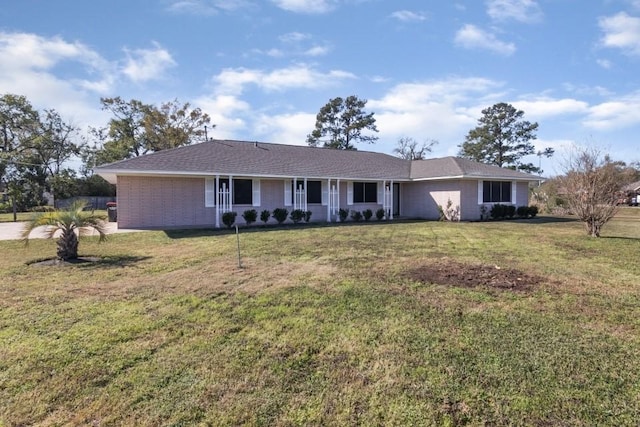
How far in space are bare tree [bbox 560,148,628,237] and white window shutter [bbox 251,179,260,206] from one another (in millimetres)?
12471

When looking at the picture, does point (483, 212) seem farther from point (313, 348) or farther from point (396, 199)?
point (313, 348)

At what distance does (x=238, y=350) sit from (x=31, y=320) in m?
2.66

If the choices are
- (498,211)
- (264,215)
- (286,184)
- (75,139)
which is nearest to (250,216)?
(264,215)

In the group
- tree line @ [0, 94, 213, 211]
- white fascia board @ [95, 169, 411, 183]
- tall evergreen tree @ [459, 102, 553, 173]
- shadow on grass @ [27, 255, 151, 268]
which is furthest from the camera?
tall evergreen tree @ [459, 102, 553, 173]

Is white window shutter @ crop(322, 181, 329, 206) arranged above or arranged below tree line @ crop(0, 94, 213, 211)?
below

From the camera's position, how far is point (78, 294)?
5234mm

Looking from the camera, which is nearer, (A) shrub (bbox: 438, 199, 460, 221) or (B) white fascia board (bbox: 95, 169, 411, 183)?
(B) white fascia board (bbox: 95, 169, 411, 183)

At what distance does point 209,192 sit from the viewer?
16.6 m

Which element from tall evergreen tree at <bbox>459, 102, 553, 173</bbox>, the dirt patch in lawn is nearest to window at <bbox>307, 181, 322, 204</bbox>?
the dirt patch in lawn

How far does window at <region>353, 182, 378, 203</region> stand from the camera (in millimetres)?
20312

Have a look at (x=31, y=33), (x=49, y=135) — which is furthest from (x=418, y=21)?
(x=49, y=135)

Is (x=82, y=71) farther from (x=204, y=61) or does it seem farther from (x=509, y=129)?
(x=509, y=129)

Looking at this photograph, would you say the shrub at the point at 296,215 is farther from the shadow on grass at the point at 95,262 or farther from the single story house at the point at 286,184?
the shadow on grass at the point at 95,262

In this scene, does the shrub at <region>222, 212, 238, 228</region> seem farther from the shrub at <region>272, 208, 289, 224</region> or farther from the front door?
the front door
